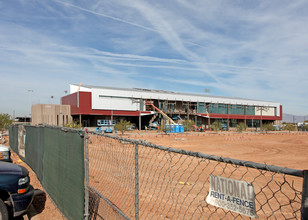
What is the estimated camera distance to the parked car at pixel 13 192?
5.29 metres

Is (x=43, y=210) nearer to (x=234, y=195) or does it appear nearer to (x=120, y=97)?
(x=234, y=195)

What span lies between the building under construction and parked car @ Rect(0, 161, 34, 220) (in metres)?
45.5

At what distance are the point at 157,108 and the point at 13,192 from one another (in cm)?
5591

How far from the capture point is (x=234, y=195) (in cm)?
203

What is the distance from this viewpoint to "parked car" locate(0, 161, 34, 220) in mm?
5293

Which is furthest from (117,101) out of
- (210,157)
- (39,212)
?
(210,157)

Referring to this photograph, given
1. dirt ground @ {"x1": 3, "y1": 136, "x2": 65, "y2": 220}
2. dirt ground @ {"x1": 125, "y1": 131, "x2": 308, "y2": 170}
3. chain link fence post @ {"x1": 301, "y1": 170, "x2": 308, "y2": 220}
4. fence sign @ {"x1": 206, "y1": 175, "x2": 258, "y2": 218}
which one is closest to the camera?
chain link fence post @ {"x1": 301, "y1": 170, "x2": 308, "y2": 220}

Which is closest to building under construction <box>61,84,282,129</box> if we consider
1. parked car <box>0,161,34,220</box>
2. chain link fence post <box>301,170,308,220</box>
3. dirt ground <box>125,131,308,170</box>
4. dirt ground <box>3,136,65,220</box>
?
dirt ground <box>125,131,308,170</box>

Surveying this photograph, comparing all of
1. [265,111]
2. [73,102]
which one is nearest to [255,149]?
[73,102]

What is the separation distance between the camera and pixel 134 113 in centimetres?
5669

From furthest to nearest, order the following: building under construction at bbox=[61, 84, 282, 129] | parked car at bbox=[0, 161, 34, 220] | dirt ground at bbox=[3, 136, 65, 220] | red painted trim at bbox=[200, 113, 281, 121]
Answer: red painted trim at bbox=[200, 113, 281, 121] → building under construction at bbox=[61, 84, 282, 129] → dirt ground at bbox=[3, 136, 65, 220] → parked car at bbox=[0, 161, 34, 220]

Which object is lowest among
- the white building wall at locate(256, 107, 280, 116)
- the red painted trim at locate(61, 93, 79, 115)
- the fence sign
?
the fence sign

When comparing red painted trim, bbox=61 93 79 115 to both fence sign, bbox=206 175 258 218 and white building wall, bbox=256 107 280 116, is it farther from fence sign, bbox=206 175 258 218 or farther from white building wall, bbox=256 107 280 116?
white building wall, bbox=256 107 280 116

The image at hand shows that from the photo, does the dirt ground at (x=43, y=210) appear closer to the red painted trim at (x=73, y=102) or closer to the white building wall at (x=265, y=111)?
the red painted trim at (x=73, y=102)
